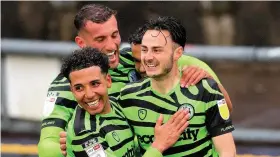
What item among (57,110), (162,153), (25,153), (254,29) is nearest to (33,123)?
(25,153)

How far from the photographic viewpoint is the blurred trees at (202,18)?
43.3 ft

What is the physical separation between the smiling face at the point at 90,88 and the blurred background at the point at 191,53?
459 centimetres

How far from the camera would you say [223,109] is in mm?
5250

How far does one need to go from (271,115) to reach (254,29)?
246 cm

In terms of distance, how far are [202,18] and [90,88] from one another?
8.32 m

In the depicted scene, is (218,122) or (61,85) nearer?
(218,122)

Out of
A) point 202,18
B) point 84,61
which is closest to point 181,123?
point 84,61

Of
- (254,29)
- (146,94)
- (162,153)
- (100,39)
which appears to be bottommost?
(162,153)

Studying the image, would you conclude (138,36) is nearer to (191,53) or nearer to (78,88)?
(78,88)

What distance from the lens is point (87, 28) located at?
580 centimetres

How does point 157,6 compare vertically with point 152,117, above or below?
above

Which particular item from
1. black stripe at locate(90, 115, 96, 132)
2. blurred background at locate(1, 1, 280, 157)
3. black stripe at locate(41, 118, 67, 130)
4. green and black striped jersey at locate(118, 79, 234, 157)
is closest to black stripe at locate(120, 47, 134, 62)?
black stripe at locate(41, 118, 67, 130)

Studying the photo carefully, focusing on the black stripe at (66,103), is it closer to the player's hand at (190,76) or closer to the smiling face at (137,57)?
the smiling face at (137,57)

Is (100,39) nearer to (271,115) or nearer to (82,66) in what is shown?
(82,66)
